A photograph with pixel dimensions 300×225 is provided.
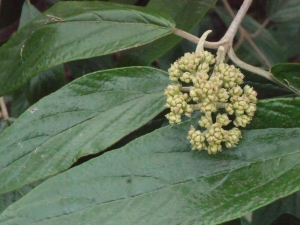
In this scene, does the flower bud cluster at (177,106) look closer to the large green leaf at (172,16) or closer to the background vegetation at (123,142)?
the background vegetation at (123,142)

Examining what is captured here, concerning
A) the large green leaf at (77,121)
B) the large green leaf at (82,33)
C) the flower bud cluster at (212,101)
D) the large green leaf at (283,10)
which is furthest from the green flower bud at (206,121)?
the large green leaf at (283,10)

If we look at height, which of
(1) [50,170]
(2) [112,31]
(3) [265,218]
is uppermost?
(2) [112,31]

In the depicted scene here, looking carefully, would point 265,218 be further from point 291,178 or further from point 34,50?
point 34,50

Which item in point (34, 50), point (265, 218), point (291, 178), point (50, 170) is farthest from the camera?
point (265, 218)

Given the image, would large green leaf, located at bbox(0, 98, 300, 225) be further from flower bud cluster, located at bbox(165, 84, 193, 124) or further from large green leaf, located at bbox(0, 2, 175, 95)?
large green leaf, located at bbox(0, 2, 175, 95)

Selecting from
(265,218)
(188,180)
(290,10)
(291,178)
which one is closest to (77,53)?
(188,180)

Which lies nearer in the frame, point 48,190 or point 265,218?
point 48,190

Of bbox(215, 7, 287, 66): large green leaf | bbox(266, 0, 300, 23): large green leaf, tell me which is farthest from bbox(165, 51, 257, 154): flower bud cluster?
bbox(266, 0, 300, 23): large green leaf

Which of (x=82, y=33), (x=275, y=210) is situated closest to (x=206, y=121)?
(x=82, y=33)
